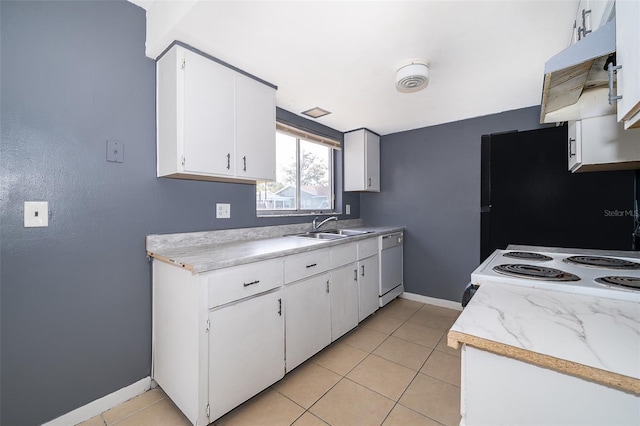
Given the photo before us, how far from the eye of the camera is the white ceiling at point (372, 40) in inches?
52.9

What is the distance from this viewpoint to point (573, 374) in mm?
558

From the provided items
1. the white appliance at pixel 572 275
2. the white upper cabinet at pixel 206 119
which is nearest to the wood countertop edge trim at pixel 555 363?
the white appliance at pixel 572 275

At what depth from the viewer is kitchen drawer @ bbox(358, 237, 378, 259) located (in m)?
2.53

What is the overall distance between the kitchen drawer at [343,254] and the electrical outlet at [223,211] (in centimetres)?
90

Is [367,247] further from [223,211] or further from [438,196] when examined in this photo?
[223,211]

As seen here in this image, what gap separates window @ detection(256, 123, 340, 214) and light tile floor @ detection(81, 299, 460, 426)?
1.45m

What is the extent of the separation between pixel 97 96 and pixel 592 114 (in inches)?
101

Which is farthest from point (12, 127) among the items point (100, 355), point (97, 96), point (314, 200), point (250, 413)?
point (314, 200)

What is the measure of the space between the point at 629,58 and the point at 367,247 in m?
2.16

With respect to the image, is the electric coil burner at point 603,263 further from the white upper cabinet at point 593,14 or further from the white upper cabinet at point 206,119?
the white upper cabinet at point 206,119

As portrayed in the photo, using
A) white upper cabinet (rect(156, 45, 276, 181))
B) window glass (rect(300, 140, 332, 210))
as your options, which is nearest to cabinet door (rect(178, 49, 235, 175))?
white upper cabinet (rect(156, 45, 276, 181))

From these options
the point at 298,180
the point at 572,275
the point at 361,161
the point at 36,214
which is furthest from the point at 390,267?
the point at 36,214

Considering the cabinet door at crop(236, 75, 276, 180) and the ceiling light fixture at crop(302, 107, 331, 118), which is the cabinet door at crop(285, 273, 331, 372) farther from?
the ceiling light fixture at crop(302, 107, 331, 118)

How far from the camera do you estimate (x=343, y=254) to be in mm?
2279
